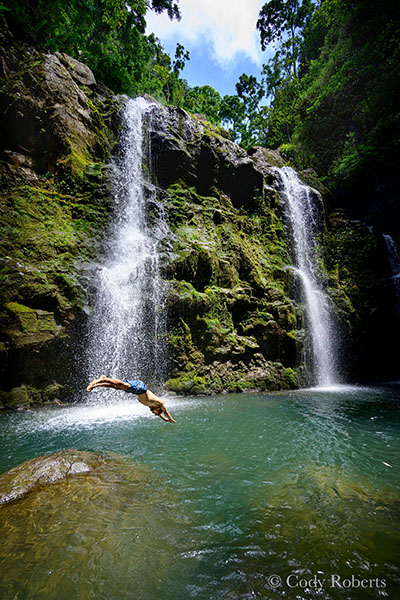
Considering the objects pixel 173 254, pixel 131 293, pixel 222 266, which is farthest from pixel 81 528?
pixel 222 266

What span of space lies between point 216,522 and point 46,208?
10.1 metres

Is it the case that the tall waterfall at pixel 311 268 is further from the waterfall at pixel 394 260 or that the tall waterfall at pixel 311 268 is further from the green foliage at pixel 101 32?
the green foliage at pixel 101 32

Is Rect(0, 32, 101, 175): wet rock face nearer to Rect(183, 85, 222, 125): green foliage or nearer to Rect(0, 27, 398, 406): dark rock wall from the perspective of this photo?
Rect(0, 27, 398, 406): dark rock wall

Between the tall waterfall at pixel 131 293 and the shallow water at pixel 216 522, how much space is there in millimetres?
3397

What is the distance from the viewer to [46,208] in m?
9.02

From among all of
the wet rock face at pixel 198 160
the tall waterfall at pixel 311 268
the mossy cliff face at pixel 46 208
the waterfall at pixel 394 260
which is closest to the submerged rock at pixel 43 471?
the mossy cliff face at pixel 46 208

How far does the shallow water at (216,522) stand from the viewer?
180 centimetres

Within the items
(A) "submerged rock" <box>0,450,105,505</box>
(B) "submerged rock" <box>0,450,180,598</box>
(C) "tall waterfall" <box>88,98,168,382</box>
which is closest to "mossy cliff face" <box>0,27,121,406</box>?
(C) "tall waterfall" <box>88,98,168,382</box>

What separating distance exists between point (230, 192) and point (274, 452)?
13.0m

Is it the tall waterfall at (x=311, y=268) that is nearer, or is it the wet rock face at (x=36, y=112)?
the wet rock face at (x=36, y=112)

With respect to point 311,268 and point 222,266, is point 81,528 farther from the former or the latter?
point 311,268

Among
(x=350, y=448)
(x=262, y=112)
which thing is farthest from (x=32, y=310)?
(x=262, y=112)

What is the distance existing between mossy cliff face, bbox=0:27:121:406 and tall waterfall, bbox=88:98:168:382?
1.80 ft

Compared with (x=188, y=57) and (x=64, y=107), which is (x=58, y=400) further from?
(x=188, y=57)
